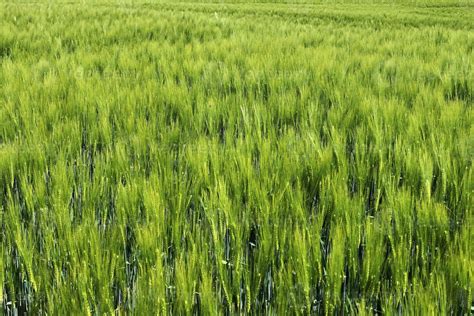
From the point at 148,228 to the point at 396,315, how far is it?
59cm

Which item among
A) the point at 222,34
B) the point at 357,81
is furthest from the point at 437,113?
the point at 222,34

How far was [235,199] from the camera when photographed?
4.20ft

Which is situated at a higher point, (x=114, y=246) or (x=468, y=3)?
(x=468, y=3)

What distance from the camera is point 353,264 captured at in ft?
3.38

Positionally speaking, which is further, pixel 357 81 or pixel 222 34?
pixel 222 34

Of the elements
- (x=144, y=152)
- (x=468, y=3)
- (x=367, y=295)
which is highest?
(x=468, y=3)

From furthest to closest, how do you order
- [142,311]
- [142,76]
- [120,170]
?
[142,76] → [120,170] → [142,311]

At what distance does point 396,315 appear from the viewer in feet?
2.97

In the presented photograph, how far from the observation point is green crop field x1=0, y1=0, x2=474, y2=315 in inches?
37.7

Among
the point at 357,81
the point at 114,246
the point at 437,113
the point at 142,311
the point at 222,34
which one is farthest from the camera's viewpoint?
the point at 222,34

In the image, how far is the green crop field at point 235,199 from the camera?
96 centimetres

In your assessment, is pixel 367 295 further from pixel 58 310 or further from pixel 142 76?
pixel 142 76

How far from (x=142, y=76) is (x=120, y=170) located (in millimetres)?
1602

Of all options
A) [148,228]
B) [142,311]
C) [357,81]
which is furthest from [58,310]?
[357,81]
